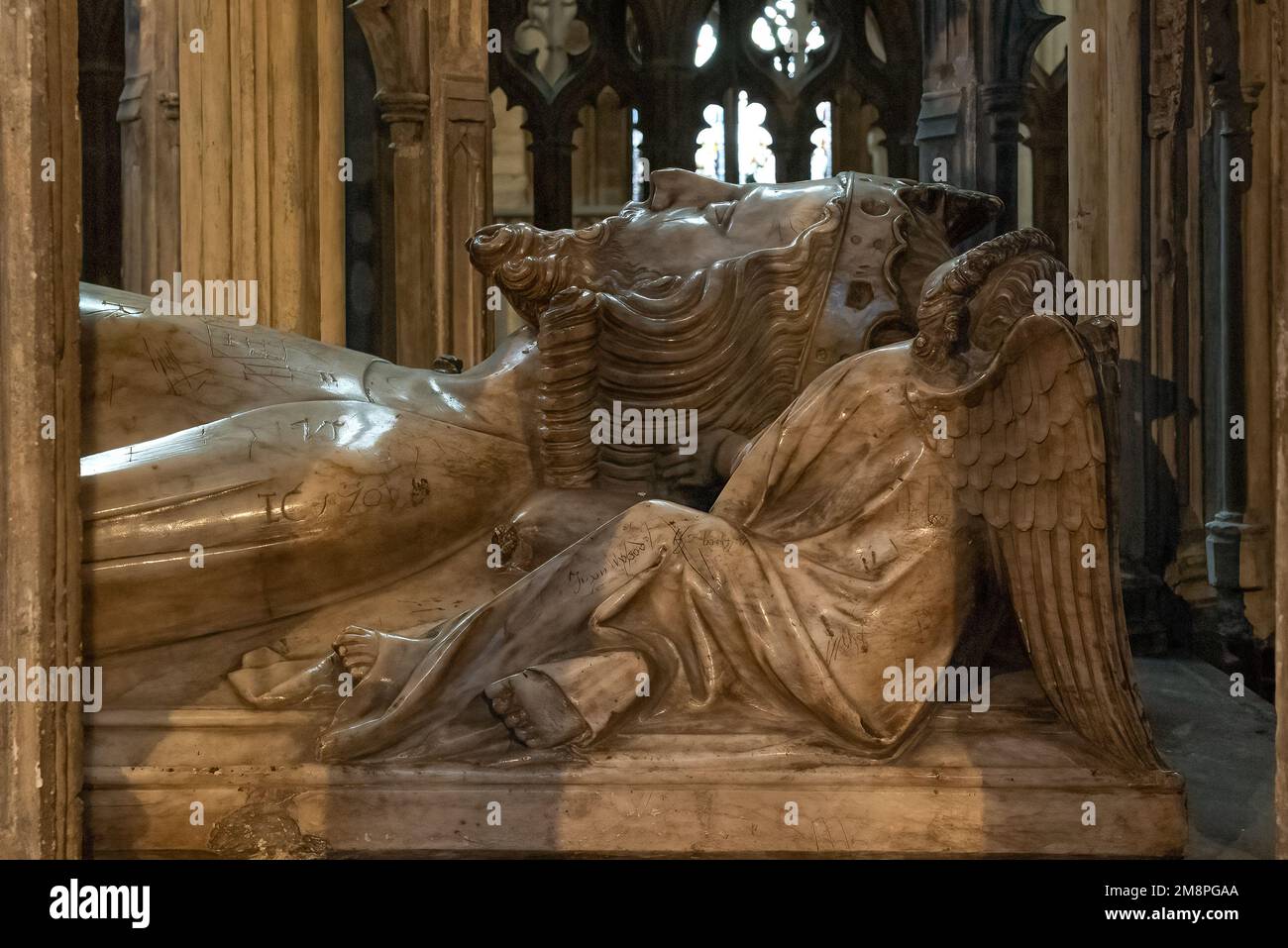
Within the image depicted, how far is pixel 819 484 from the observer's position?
4113 millimetres

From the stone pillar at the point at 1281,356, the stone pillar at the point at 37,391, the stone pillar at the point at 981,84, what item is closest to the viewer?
the stone pillar at the point at 1281,356

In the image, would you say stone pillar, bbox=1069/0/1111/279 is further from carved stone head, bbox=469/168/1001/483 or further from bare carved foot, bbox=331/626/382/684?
bare carved foot, bbox=331/626/382/684

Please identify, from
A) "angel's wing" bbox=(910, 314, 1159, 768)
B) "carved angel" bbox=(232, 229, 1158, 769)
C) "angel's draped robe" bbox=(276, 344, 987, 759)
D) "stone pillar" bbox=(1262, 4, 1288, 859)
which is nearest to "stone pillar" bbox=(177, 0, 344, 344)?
Result: "carved angel" bbox=(232, 229, 1158, 769)

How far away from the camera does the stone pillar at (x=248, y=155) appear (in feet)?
20.4

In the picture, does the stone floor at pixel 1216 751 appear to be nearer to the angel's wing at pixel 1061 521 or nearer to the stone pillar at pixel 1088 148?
the angel's wing at pixel 1061 521

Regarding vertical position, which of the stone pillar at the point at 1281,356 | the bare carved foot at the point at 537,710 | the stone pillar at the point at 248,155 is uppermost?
the stone pillar at the point at 248,155

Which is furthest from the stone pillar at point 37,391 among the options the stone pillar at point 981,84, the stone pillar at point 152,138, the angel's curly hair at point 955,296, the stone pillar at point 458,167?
the stone pillar at point 981,84

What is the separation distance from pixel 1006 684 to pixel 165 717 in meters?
1.92

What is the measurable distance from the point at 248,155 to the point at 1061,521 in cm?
357

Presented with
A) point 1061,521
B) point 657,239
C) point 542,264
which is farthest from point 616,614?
point 657,239

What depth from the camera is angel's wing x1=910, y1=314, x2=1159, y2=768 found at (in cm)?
378

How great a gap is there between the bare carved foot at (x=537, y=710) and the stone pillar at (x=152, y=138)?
4500 millimetres

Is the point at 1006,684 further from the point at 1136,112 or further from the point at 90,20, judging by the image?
the point at 90,20

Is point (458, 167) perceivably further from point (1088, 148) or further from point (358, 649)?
point (358, 649)
